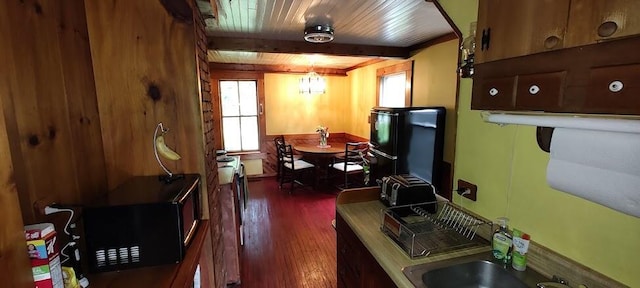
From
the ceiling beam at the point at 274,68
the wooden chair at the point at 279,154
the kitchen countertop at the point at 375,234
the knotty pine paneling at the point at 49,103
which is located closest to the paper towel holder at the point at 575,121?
the kitchen countertop at the point at 375,234

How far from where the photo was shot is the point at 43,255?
673 millimetres

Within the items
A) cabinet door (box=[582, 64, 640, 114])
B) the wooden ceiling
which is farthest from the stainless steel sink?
the wooden ceiling

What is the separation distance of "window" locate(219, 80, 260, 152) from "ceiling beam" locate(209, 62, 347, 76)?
0.85 ft

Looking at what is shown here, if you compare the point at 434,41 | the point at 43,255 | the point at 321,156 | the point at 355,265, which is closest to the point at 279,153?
the point at 321,156

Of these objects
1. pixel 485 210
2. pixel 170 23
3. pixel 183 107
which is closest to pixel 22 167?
pixel 183 107

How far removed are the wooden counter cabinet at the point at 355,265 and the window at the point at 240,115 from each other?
4048 millimetres

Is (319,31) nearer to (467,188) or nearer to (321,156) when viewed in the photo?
(467,188)

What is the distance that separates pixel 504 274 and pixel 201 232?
1.35 metres

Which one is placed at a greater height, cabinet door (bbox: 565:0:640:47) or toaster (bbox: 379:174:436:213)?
cabinet door (bbox: 565:0:640:47)

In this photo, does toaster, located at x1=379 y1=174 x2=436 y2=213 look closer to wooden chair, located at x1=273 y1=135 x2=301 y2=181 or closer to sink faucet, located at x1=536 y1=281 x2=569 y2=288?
sink faucet, located at x1=536 y1=281 x2=569 y2=288

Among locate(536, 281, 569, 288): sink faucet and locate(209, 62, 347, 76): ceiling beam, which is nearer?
locate(536, 281, 569, 288): sink faucet

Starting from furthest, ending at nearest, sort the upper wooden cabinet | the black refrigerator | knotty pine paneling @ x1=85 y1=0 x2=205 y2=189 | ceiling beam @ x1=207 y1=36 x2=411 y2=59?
ceiling beam @ x1=207 y1=36 x2=411 y2=59 < the black refrigerator < knotty pine paneling @ x1=85 y1=0 x2=205 y2=189 < the upper wooden cabinet

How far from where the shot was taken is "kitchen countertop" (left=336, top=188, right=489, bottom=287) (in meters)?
1.17

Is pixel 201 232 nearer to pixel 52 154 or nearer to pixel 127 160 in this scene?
pixel 127 160
